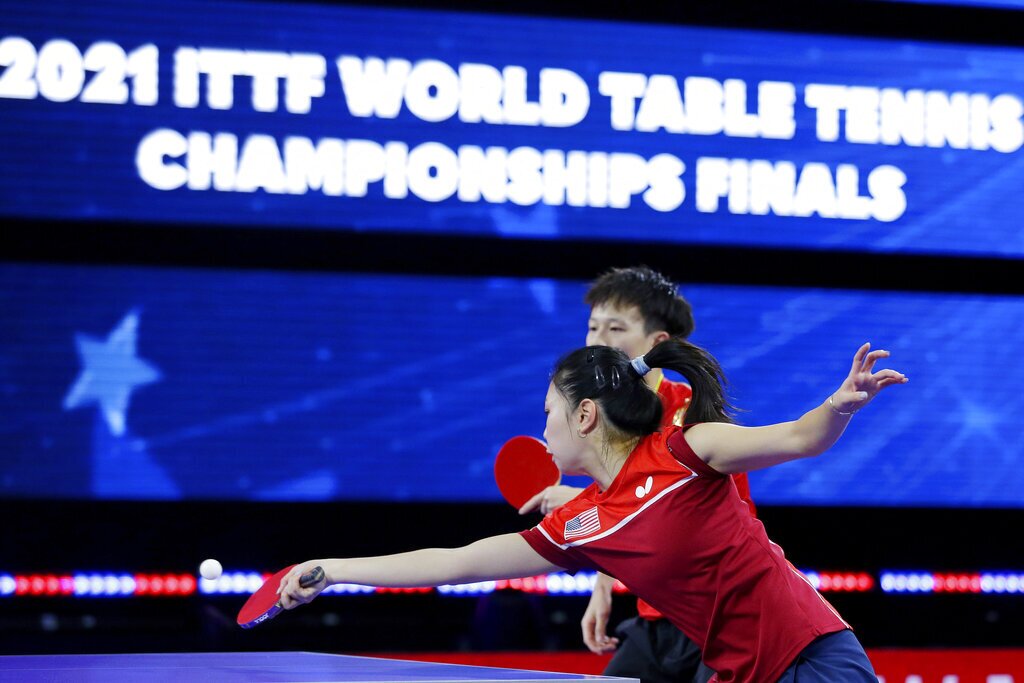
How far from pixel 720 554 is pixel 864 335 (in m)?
2.52

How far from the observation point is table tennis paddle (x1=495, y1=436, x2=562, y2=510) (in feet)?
10.4

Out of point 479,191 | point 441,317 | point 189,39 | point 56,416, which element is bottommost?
point 56,416

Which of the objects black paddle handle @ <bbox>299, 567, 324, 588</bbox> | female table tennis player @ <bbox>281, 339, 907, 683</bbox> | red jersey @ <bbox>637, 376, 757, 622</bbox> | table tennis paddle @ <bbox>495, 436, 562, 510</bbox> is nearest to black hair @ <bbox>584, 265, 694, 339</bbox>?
red jersey @ <bbox>637, 376, 757, 622</bbox>

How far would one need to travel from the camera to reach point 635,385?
2.61 m

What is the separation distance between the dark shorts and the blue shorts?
70 centimetres

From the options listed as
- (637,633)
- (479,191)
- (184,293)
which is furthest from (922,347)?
(184,293)

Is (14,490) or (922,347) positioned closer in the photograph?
(14,490)

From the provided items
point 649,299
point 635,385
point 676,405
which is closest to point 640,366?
point 635,385

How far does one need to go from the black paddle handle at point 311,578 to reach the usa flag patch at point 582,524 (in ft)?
1.55

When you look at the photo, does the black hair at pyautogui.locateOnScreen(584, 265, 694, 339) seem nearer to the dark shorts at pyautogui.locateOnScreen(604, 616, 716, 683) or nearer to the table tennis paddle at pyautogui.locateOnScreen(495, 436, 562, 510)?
the table tennis paddle at pyautogui.locateOnScreen(495, 436, 562, 510)

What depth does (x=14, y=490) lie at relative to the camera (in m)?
4.21

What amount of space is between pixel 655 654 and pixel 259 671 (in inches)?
49.7

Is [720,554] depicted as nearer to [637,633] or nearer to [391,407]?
[637,633]

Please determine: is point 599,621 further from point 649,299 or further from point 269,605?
point 269,605
